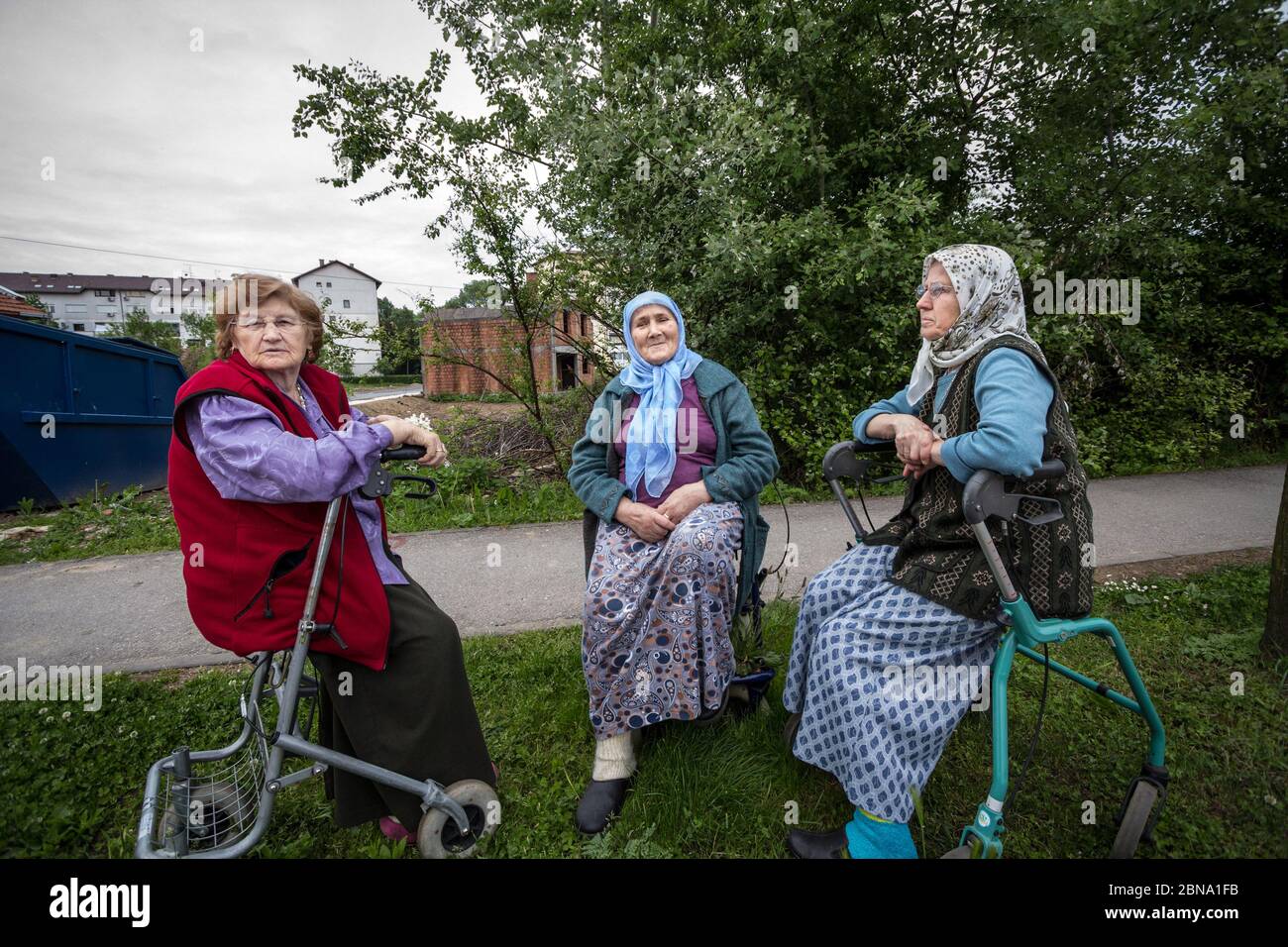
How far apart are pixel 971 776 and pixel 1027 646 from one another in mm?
845

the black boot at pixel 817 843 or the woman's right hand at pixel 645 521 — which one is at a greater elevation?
the woman's right hand at pixel 645 521

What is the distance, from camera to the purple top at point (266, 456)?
1674mm

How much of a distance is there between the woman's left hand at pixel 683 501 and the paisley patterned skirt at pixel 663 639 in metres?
0.15

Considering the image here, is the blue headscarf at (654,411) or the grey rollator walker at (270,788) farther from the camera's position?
the blue headscarf at (654,411)

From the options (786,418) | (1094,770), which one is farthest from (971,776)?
(786,418)

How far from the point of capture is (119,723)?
9.08 feet

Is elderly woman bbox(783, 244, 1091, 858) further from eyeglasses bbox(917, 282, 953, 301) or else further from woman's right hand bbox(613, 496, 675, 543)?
woman's right hand bbox(613, 496, 675, 543)

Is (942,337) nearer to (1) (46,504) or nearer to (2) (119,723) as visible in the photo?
(2) (119,723)

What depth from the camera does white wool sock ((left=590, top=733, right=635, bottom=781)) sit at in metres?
2.33

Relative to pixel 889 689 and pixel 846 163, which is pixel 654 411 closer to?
pixel 889 689

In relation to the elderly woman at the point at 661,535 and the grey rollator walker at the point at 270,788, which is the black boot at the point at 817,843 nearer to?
the elderly woman at the point at 661,535
